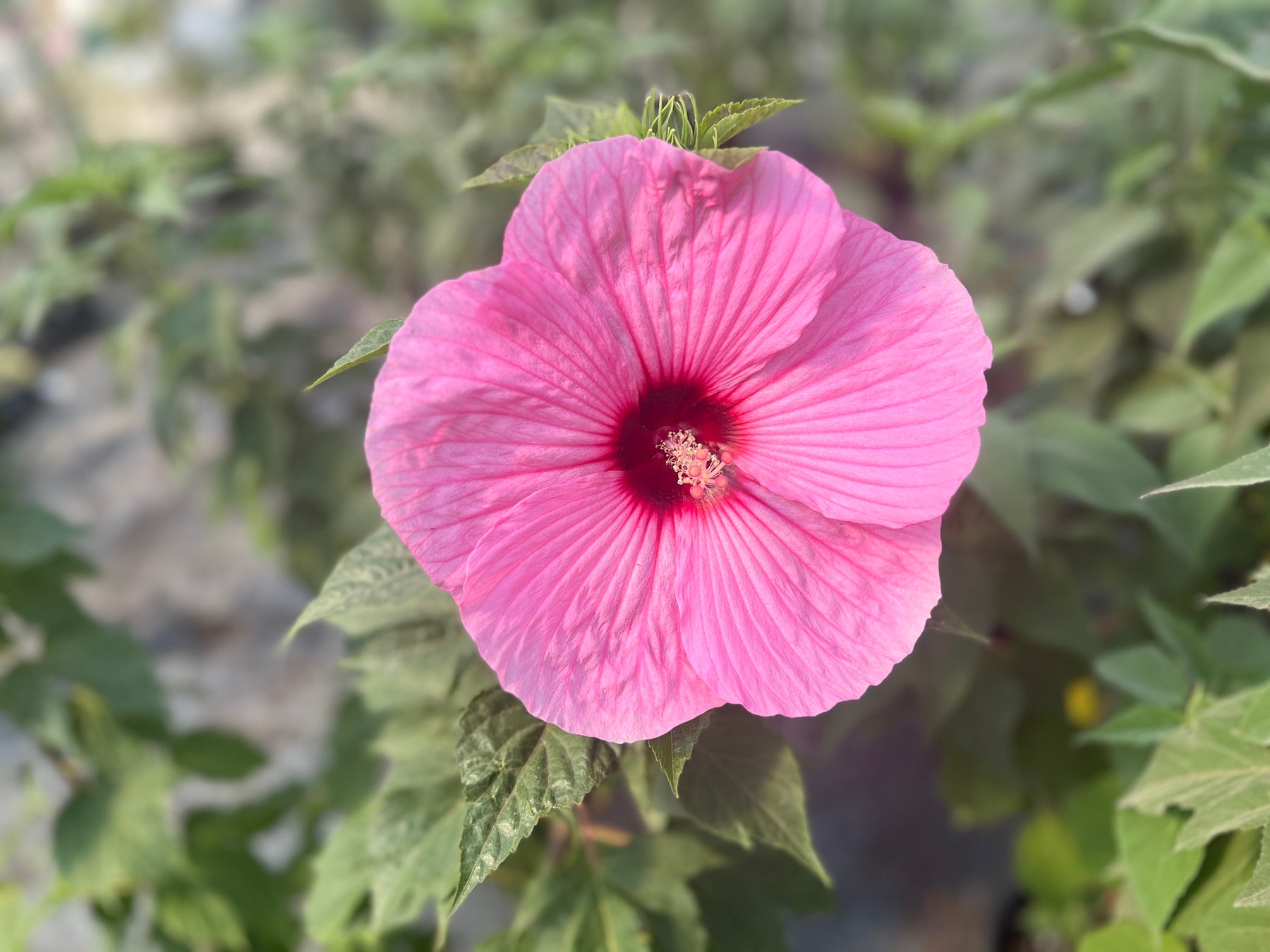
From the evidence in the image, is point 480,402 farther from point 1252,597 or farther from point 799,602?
point 1252,597

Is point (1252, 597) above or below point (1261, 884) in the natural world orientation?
above

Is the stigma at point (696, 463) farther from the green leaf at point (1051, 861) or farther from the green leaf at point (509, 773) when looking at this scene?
the green leaf at point (1051, 861)

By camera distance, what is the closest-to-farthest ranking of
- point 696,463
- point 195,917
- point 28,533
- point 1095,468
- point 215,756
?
point 696,463 → point 1095,468 → point 28,533 → point 195,917 → point 215,756

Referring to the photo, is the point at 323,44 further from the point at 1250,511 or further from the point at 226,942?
the point at 1250,511

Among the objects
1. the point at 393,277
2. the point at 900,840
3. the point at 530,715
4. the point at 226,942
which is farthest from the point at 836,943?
the point at 393,277

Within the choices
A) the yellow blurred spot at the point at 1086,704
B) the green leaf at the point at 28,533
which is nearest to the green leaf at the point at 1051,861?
the yellow blurred spot at the point at 1086,704

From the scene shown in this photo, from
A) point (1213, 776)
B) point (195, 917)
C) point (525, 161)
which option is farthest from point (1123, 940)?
point (195, 917)

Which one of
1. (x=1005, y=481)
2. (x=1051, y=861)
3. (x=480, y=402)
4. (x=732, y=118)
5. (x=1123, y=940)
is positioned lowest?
(x=1051, y=861)
